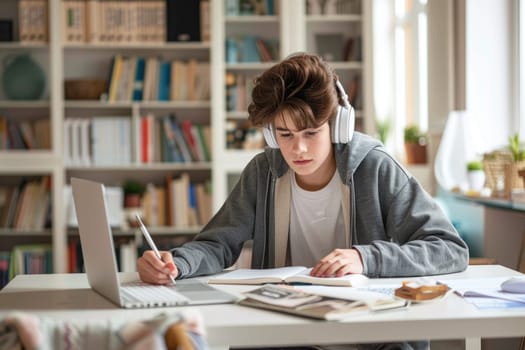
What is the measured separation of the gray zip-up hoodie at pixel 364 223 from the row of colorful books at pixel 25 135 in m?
3.10

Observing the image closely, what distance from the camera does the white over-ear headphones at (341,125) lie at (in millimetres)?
2137

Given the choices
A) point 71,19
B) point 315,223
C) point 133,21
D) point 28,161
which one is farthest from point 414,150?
point 315,223

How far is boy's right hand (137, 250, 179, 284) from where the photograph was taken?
1.87 metres

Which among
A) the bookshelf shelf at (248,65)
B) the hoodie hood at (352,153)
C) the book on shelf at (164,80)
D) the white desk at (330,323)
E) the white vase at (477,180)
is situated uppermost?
the bookshelf shelf at (248,65)

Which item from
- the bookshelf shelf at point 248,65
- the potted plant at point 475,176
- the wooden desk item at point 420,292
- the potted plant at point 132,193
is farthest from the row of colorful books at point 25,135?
the wooden desk item at point 420,292

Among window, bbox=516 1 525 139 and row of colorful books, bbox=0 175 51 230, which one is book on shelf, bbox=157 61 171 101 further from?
window, bbox=516 1 525 139

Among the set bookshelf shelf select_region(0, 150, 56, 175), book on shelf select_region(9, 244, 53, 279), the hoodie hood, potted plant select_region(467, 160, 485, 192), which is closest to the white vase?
potted plant select_region(467, 160, 485, 192)

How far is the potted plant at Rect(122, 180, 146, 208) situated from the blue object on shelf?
0.80 meters

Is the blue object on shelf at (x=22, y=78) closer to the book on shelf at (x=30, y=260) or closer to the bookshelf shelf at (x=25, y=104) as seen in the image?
the bookshelf shelf at (x=25, y=104)

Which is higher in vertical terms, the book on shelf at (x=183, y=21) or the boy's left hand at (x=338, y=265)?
the book on shelf at (x=183, y=21)

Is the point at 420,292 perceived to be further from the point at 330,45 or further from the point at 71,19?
the point at 71,19

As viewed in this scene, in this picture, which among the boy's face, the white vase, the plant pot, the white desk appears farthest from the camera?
the plant pot

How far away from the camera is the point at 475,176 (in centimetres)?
376

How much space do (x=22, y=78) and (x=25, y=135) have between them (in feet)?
1.16
